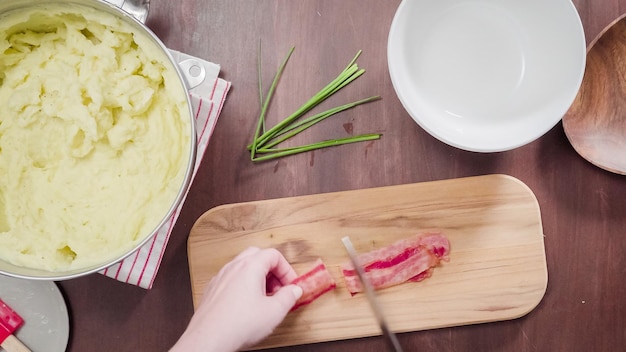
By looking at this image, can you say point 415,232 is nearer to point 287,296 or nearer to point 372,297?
point 372,297

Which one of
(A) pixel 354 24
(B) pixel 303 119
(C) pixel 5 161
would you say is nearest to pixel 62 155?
(C) pixel 5 161

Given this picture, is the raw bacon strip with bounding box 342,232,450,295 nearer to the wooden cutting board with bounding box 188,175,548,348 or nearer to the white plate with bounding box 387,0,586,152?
the wooden cutting board with bounding box 188,175,548,348

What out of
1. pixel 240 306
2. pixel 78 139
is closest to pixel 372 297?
pixel 240 306

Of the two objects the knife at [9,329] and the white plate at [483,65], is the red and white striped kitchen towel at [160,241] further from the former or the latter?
the white plate at [483,65]

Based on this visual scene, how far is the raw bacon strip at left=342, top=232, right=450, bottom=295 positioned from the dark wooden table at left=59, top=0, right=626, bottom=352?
0.39 ft

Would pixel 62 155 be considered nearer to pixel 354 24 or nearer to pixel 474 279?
pixel 354 24

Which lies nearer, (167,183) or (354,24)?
(167,183)

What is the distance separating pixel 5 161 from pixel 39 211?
0.10m

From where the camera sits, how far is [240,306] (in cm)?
95

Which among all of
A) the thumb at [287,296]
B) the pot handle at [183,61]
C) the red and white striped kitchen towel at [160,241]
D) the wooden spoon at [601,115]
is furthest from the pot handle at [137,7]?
the wooden spoon at [601,115]

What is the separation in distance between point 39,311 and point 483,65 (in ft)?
3.18

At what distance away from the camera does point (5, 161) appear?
3.21 ft

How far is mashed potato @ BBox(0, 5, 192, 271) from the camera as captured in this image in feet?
3.09

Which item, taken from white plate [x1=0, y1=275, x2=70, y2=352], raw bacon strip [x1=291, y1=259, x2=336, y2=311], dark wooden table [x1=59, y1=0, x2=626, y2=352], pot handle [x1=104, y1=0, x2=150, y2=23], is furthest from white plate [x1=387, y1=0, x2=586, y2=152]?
white plate [x1=0, y1=275, x2=70, y2=352]
